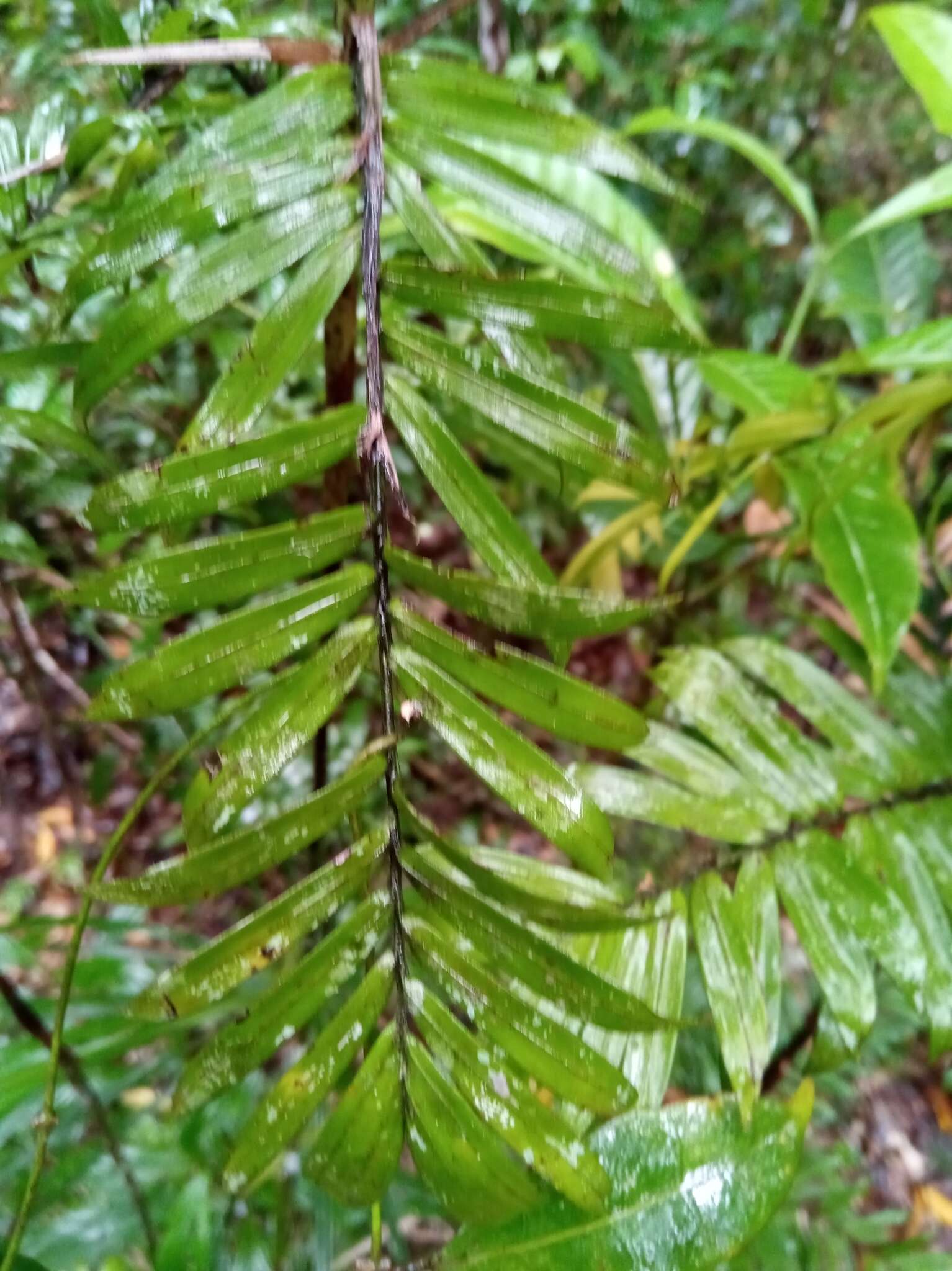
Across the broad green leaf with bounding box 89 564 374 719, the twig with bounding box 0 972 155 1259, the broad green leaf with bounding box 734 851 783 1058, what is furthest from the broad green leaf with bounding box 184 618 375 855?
the broad green leaf with bounding box 734 851 783 1058

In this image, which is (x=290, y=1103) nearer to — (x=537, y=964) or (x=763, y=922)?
(x=537, y=964)

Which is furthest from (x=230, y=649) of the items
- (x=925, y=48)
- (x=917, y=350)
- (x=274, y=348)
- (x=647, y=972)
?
(x=925, y=48)

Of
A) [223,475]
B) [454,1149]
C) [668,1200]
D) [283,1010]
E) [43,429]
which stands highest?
[43,429]

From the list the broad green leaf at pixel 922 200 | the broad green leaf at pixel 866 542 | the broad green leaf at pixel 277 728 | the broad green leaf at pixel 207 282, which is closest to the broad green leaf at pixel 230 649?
the broad green leaf at pixel 277 728

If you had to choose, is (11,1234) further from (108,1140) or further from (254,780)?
(254,780)

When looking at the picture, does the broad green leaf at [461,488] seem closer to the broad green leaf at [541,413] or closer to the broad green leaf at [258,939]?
the broad green leaf at [541,413]

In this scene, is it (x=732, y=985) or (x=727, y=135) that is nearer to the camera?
(x=732, y=985)
